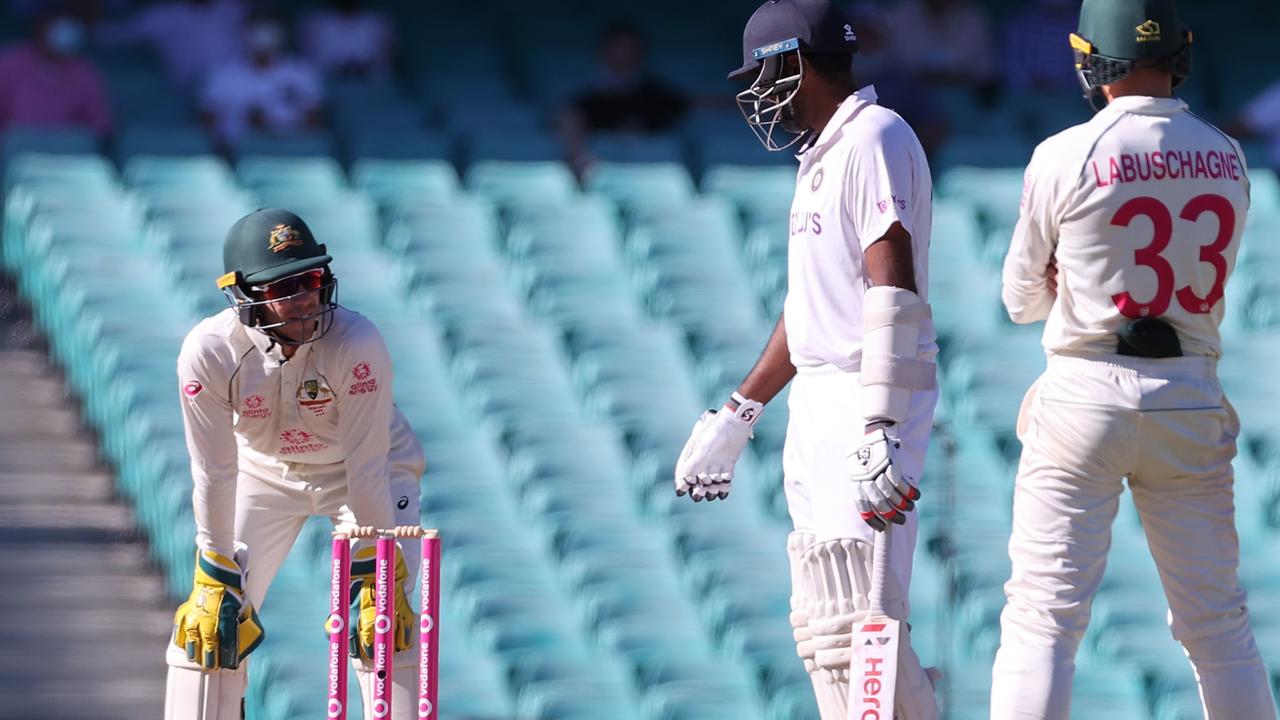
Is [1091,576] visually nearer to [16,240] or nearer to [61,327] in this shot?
[61,327]

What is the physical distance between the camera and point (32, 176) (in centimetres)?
907

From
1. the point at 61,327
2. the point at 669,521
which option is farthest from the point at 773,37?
the point at 61,327

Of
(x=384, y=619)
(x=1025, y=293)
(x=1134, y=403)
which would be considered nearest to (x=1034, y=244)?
(x=1025, y=293)

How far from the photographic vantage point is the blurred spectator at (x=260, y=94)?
9.84 meters

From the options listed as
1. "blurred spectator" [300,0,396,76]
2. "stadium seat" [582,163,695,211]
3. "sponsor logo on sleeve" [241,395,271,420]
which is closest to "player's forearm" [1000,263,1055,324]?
"sponsor logo on sleeve" [241,395,271,420]

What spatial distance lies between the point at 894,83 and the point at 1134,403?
632cm

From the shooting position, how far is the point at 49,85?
9.65 m

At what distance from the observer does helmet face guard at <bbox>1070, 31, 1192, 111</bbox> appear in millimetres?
4246

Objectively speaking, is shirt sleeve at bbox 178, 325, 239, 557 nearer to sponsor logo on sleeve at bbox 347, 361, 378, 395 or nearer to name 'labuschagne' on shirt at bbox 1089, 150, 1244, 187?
sponsor logo on sleeve at bbox 347, 361, 378, 395

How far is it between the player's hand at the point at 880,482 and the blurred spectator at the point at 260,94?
6.55 metres

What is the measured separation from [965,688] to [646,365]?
2.34 meters

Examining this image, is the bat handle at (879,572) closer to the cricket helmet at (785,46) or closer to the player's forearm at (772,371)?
the player's forearm at (772,371)

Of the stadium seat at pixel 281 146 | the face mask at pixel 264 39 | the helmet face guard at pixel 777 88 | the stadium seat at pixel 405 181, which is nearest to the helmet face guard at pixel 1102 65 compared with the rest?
the helmet face guard at pixel 777 88

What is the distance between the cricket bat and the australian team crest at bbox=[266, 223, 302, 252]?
171 centimetres
